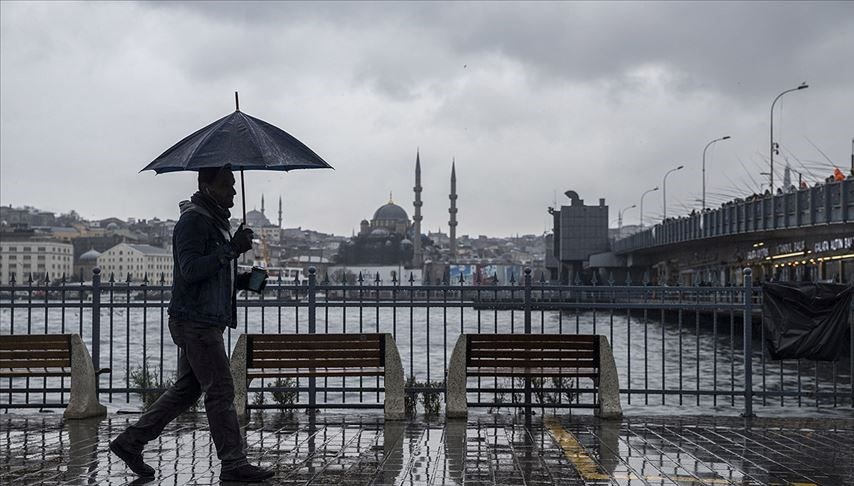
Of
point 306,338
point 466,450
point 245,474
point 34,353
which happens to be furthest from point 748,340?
point 34,353

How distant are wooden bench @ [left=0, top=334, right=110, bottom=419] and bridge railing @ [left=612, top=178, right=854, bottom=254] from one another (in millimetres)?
24089

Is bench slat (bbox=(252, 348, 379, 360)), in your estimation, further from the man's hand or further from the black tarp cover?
the black tarp cover

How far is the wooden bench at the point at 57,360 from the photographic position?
1041 centimetres

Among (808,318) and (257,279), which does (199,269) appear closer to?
(257,279)

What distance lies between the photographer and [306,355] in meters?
10.1

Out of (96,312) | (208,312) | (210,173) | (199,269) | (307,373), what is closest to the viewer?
(199,269)

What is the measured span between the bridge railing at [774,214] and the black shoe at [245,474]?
2541 centimetres

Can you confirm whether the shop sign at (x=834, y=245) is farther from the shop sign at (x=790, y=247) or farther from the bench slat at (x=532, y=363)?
the bench slat at (x=532, y=363)

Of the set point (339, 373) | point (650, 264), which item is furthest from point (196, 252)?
point (650, 264)

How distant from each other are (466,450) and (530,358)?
2.01 m

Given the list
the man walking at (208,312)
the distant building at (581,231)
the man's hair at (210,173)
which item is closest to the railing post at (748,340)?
the man walking at (208,312)

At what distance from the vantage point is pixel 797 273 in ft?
196

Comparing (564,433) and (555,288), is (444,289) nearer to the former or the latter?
(555,288)

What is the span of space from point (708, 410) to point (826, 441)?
8.83 metres
